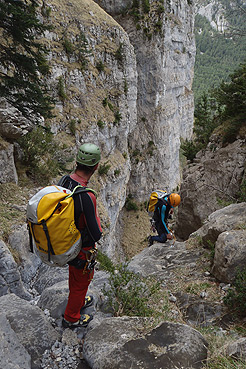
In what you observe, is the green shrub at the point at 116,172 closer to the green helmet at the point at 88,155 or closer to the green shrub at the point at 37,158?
the green shrub at the point at 37,158

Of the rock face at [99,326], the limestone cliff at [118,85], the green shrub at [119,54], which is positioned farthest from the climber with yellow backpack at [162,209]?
the green shrub at [119,54]

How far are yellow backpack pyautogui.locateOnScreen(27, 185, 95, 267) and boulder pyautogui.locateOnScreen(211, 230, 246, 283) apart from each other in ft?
10.1

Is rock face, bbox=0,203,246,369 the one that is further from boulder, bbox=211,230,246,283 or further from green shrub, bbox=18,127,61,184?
green shrub, bbox=18,127,61,184

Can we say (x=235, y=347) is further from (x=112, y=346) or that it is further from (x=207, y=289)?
(x=207, y=289)

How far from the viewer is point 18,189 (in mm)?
7246

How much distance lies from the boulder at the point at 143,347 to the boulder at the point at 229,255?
227 cm

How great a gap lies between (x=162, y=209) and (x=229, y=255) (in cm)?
285

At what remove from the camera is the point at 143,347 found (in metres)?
2.33

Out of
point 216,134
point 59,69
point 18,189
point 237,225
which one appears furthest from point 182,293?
point 59,69

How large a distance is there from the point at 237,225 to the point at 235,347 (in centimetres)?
368

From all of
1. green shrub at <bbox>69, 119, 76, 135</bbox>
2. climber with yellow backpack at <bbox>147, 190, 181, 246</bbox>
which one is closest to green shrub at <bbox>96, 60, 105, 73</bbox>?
green shrub at <bbox>69, 119, 76, 135</bbox>

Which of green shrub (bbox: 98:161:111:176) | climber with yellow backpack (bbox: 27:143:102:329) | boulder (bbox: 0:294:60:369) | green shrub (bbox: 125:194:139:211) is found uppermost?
climber with yellow backpack (bbox: 27:143:102:329)

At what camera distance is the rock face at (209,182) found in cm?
872

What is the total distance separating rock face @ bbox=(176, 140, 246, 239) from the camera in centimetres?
872
